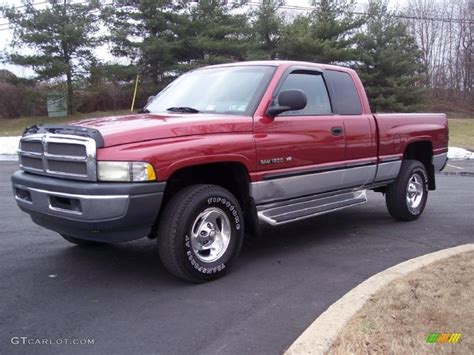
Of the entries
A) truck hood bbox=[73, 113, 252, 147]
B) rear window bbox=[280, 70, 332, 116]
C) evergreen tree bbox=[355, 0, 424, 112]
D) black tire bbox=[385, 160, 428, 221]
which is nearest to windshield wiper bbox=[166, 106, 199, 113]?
truck hood bbox=[73, 113, 252, 147]

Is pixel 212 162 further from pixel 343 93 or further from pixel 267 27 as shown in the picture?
pixel 267 27

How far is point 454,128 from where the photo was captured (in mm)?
27906

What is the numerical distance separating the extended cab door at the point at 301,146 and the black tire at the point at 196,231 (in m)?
0.41

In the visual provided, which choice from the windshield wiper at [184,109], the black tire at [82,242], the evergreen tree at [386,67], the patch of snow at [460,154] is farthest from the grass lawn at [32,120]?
A: the windshield wiper at [184,109]

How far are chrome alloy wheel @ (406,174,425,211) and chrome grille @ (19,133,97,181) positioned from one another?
4520 mm

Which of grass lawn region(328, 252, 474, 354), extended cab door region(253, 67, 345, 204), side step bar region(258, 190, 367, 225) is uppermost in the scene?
extended cab door region(253, 67, 345, 204)

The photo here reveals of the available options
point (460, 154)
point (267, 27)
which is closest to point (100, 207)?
point (460, 154)

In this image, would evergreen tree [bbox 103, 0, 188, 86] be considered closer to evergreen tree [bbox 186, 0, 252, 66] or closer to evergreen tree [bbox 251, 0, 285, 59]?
evergreen tree [bbox 186, 0, 252, 66]

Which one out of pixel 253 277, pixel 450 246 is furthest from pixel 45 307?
pixel 450 246

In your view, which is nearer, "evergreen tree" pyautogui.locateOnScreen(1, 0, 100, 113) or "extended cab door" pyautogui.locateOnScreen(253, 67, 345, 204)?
"extended cab door" pyautogui.locateOnScreen(253, 67, 345, 204)

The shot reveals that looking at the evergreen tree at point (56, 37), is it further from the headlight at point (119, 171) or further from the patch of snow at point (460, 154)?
the headlight at point (119, 171)

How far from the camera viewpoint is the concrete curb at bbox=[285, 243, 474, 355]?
3197mm

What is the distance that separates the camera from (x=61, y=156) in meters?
4.20

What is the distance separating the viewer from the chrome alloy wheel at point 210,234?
446 cm
